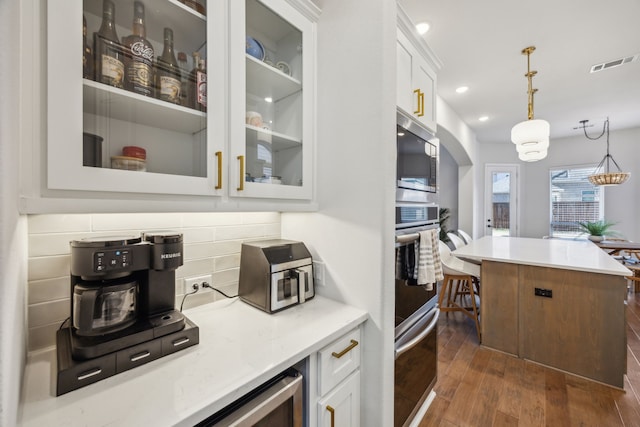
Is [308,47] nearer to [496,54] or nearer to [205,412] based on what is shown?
[205,412]

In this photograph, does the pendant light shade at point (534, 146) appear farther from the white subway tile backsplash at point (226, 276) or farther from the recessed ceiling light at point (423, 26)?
the white subway tile backsplash at point (226, 276)

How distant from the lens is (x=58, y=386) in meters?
0.66

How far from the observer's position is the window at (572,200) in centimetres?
531

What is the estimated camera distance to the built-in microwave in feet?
4.38

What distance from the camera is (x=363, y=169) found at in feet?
3.97

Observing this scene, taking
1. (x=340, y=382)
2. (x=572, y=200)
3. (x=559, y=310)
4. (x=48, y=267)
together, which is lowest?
(x=559, y=310)

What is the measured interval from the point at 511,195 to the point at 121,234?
23.3 feet

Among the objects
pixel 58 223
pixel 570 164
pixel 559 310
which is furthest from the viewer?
pixel 570 164

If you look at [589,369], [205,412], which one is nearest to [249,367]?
[205,412]

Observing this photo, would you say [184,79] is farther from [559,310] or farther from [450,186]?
[450,186]

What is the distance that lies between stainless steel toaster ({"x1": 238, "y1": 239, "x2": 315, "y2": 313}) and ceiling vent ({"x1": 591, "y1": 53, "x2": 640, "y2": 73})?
379cm

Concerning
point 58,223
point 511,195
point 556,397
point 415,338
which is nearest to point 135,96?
point 58,223

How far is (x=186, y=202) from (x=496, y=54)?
317cm

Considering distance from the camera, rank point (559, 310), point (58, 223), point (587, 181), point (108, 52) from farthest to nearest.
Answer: point (587, 181)
point (559, 310)
point (58, 223)
point (108, 52)
